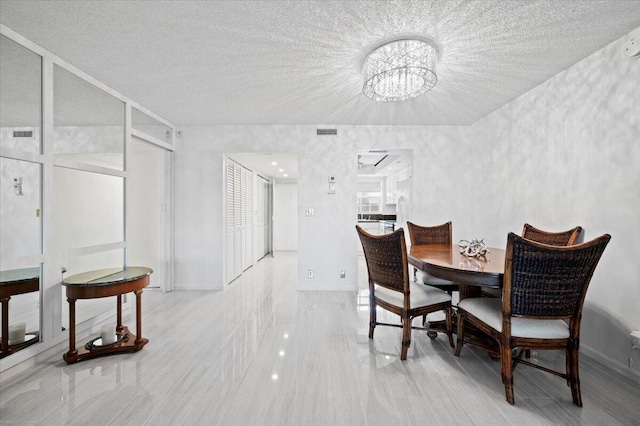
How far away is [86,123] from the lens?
258 centimetres

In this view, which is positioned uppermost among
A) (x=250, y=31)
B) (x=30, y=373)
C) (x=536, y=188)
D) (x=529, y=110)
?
(x=250, y=31)

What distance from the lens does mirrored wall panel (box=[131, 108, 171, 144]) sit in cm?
332

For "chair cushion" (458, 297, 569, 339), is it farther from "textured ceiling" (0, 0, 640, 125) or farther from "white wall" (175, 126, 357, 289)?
"white wall" (175, 126, 357, 289)

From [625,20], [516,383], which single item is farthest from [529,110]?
[516,383]

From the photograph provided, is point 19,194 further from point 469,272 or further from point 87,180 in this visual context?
point 469,272

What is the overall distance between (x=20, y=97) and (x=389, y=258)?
9.90 ft

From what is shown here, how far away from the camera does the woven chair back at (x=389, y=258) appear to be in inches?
81.5

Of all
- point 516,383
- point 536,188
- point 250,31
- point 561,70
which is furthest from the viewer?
point 536,188

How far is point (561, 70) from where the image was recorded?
8.18ft

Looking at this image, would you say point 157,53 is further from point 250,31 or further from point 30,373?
point 30,373

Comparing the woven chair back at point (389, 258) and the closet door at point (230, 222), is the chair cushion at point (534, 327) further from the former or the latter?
the closet door at point (230, 222)

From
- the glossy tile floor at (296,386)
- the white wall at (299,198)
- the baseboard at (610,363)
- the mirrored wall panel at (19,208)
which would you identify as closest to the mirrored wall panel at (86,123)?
the mirrored wall panel at (19,208)

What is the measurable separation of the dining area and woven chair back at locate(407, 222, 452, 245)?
87 cm

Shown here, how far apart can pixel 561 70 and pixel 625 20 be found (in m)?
0.66
